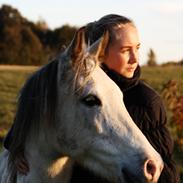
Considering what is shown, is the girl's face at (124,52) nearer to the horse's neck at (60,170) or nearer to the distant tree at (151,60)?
the horse's neck at (60,170)

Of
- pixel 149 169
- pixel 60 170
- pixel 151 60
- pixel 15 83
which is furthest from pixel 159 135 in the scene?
pixel 151 60

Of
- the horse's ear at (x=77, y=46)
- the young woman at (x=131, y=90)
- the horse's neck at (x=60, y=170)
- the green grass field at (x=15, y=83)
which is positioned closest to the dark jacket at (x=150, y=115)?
the young woman at (x=131, y=90)

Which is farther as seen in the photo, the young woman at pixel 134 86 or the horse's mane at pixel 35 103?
the young woman at pixel 134 86

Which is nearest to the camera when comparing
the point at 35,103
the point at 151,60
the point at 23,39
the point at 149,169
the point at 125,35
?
the point at 149,169

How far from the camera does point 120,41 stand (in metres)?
3.94

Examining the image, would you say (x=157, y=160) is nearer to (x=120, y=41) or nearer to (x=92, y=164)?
(x=92, y=164)

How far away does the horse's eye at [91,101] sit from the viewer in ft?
11.7

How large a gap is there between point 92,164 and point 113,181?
166 millimetres

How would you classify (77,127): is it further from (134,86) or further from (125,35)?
(125,35)

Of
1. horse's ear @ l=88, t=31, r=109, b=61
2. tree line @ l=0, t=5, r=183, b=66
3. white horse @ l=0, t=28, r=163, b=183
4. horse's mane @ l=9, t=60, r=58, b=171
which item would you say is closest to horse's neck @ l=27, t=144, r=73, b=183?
white horse @ l=0, t=28, r=163, b=183

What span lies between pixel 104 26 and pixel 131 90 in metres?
0.47

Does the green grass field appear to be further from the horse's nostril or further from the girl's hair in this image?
the horse's nostril

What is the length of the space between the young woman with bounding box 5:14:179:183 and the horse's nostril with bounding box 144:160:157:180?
16.1 inches

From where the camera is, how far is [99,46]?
12.3 feet
